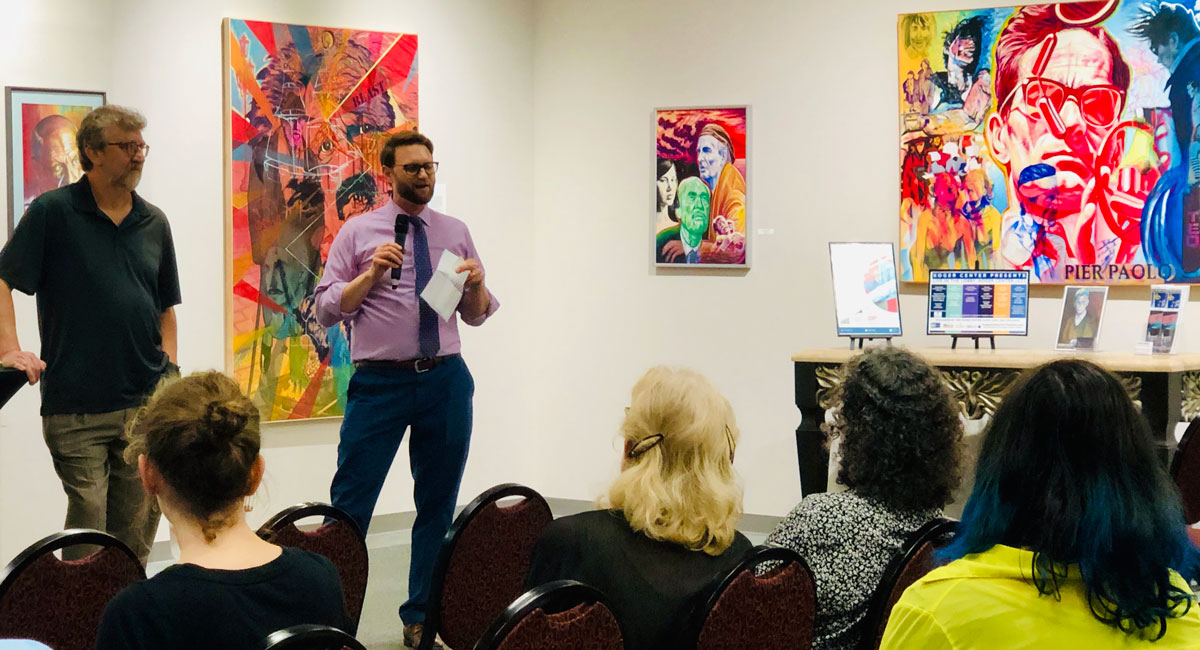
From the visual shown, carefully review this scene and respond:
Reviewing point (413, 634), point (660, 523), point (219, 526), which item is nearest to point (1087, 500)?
point (660, 523)

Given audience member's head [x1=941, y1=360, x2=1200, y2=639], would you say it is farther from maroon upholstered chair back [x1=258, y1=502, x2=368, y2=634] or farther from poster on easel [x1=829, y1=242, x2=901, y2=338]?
poster on easel [x1=829, y1=242, x2=901, y2=338]

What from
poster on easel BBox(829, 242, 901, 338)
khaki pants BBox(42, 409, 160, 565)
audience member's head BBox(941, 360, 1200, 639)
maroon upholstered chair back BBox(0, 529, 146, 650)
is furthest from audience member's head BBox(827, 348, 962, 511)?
poster on easel BBox(829, 242, 901, 338)

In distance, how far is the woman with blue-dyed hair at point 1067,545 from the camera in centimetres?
123

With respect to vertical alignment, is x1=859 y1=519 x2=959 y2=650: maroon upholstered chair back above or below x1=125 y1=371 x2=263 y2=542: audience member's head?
below

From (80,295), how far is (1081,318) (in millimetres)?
3784

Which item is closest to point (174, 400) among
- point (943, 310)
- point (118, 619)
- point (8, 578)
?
point (118, 619)

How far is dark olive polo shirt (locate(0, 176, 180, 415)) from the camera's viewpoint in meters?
3.14

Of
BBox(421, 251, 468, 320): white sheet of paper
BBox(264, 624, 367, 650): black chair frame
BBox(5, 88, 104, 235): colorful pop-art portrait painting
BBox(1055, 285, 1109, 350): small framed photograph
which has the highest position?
BBox(5, 88, 104, 235): colorful pop-art portrait painting

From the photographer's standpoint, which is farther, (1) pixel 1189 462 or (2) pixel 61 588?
(1) pixel 1189 462

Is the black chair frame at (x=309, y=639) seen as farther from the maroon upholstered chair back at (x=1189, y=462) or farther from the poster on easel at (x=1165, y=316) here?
the poster on easel at (x=1165, y=316)

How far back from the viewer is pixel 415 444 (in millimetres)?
3697

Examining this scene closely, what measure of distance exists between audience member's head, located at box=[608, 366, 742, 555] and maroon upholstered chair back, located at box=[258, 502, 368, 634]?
650mm

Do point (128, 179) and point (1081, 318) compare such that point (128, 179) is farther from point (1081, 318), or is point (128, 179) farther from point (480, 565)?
point (1081, 318)

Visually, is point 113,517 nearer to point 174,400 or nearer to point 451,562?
point 451,562
